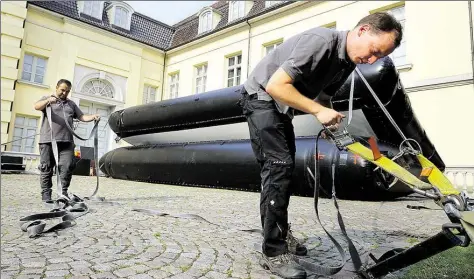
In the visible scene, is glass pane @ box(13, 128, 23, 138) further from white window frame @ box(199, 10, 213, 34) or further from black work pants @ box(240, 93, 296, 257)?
black work pants @ box(240, 93, 296, 257)

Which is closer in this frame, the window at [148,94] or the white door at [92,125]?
the white door at [92,125]

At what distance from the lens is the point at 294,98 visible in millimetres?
1880

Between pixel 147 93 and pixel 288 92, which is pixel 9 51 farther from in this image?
pixel 288 92

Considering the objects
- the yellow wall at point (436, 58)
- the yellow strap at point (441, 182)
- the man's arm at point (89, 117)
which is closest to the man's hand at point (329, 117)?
the yellow strap at point (441, 182)

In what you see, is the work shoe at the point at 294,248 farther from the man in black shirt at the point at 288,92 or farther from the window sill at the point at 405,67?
the window sill at the point at 405,67

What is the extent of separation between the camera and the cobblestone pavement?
206 centimetres

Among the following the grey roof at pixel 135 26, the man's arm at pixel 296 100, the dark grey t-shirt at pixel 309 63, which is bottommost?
the man's arm at pixel 296 100

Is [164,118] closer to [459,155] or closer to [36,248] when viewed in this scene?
[36,248]

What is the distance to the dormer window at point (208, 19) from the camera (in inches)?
811

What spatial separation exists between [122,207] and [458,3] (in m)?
11.6

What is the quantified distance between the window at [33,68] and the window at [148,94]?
5933 mm

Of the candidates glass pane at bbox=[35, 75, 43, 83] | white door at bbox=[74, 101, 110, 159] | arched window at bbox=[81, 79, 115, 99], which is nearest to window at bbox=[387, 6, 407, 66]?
white door at bbox=[74, 101, 110, 159]

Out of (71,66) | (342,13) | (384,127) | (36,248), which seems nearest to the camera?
(36,248)

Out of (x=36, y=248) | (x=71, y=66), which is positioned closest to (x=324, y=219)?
(x=36, y=248)
